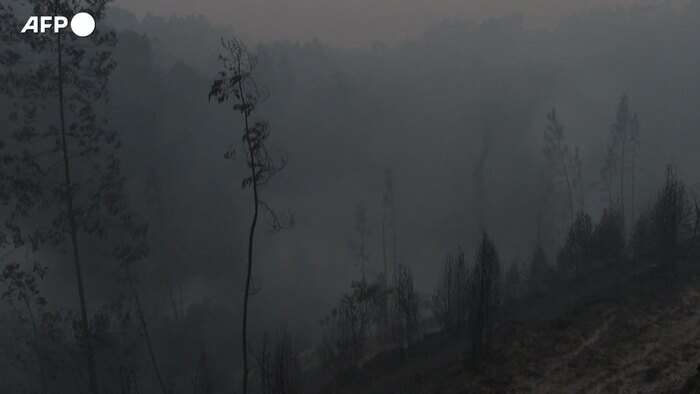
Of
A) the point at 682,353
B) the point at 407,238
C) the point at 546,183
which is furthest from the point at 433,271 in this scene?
the point at 682,353

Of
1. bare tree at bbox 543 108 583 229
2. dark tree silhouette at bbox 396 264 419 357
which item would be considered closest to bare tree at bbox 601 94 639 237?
bare tree at bbox 543 108 583 229

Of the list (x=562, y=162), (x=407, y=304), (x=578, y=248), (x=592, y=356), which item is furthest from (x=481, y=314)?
(x=562, y=162)

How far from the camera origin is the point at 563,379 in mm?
20469

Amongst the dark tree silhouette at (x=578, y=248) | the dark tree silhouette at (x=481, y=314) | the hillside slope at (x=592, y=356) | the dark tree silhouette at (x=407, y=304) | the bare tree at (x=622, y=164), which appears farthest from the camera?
the bare tree at (x=622, y=164)

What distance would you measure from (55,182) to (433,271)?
210 ft

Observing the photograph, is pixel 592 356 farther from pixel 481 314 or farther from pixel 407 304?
pixel 407 304

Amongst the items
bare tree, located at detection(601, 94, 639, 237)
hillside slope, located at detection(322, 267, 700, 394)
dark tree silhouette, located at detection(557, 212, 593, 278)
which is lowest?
hillside slope, located at detection(322, 267, 700, 394)

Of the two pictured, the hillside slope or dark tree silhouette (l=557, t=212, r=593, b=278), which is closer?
the hillside slope

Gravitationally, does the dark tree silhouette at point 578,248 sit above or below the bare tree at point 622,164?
below

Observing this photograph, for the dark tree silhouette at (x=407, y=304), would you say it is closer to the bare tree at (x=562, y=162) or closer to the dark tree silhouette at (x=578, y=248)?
the dark tree silhouette at (x=578, y=248)

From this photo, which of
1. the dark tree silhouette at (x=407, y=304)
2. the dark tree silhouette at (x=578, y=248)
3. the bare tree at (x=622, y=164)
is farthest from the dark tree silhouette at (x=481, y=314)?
the bare tree at (x=622, y=164)

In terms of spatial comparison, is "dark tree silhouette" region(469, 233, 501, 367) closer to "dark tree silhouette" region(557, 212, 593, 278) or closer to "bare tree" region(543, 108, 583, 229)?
"dark tree silhouette" region(557, 212, 593, 278)

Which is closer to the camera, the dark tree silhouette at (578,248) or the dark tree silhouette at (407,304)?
the dark tree silhouette at (407,304)

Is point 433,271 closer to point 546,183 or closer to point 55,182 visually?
point 546,183
